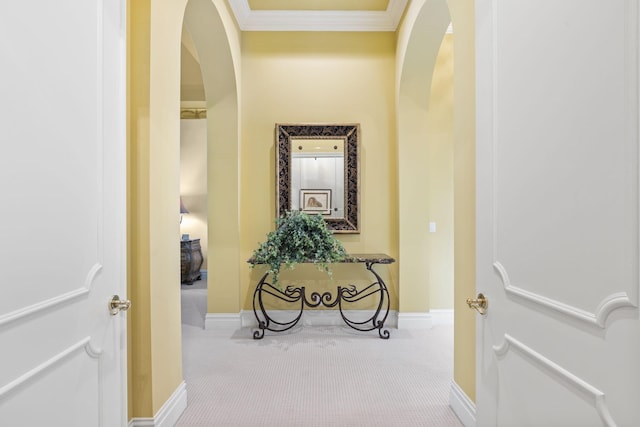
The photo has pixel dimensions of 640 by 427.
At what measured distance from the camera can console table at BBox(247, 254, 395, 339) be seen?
322 cm

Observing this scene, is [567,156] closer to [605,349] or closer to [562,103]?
[562,103]

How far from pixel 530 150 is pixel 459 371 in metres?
1.46

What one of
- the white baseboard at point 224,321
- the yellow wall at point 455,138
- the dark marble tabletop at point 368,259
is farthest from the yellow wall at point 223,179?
the yellow wall at point 455,138

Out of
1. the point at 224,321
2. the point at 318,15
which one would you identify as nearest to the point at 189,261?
the point at 224,321

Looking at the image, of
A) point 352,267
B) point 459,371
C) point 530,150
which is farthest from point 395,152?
point 530,150

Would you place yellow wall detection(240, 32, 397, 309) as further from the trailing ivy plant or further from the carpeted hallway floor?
the carpeted hallway floor

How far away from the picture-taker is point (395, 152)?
3514 millimetres

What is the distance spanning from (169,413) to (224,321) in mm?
1589

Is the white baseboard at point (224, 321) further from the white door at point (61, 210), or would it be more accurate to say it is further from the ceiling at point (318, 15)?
the ceiling at point (318, 15)

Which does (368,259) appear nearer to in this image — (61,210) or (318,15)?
(318,15)

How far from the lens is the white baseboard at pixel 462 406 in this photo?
1.78 meters

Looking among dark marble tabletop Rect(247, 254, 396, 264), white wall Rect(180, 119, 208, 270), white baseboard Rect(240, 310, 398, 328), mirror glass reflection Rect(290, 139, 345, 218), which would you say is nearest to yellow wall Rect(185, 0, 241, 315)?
white baseboard Rect(240, 310, 398, 328)

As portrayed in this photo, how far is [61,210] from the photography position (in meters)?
0.95

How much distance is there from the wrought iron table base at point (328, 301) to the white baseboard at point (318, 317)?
47 millimetres
